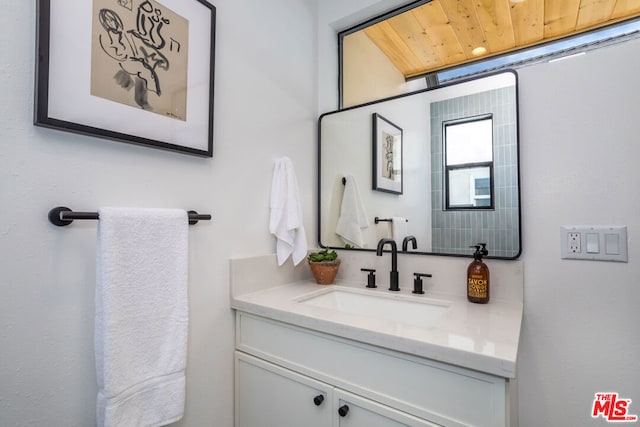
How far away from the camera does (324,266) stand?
1455 millimetres

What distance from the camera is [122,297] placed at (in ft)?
2.67

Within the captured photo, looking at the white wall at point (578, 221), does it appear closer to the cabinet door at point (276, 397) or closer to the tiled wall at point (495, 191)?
the tiled wall at point (495, 191)

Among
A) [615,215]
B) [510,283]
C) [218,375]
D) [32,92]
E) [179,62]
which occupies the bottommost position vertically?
[218,375]

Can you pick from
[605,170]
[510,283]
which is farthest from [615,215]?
[510,283]

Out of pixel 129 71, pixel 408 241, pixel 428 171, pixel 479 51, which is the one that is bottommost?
pixel 408 241

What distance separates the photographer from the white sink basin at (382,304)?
45.7 inches

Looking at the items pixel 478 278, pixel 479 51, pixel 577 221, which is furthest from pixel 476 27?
pixel 478 278

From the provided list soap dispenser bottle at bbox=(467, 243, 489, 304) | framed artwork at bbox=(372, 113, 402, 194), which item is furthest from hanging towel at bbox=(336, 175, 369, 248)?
soap dispenser bottle at bbox=(467, 243, 489, 304)

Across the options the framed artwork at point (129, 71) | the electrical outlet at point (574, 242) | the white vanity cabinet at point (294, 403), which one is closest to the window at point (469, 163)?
the electrical outlet at point (574, 242)

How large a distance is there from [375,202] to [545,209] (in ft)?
2.19

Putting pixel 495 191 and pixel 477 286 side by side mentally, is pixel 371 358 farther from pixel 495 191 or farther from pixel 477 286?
pixel 495 191

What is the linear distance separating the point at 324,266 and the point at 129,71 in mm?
1045

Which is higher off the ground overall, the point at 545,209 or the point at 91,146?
the point at 91,146

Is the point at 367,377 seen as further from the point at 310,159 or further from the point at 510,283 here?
the point at 310,159
